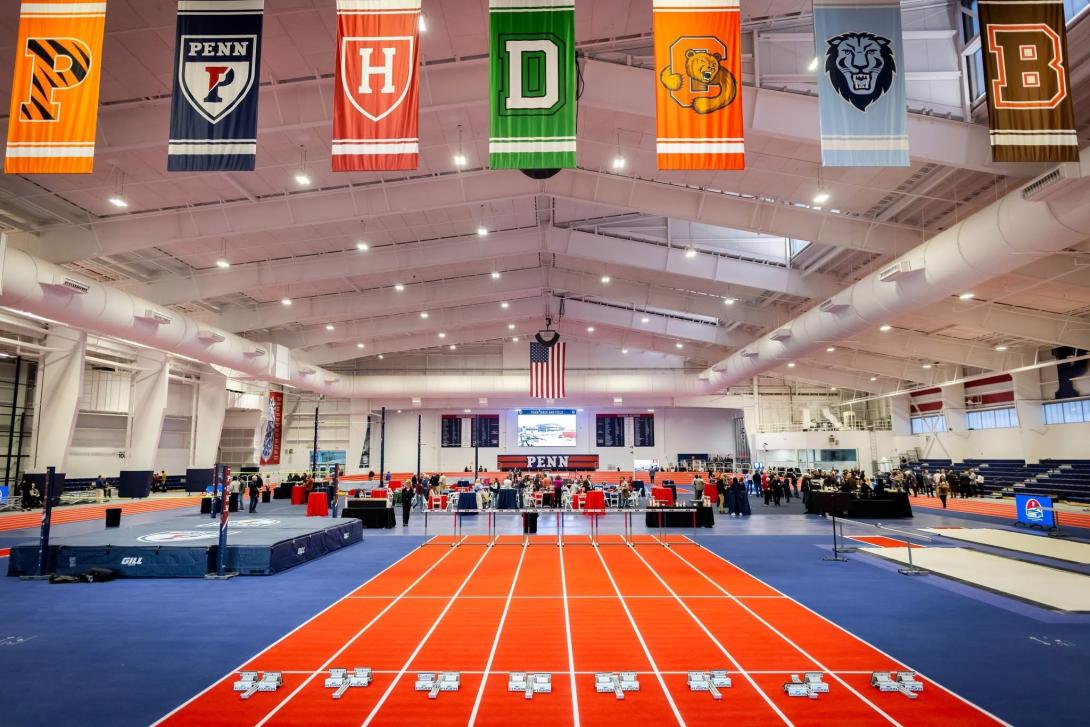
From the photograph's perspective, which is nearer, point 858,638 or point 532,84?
point 532,84

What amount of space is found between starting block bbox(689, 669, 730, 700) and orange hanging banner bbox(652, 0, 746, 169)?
17.7 ft

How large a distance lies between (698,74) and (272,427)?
35334 millimetres

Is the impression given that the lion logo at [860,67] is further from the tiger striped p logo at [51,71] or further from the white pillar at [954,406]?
the white pillar at [954,406]

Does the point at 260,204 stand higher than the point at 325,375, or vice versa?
the point at 260,204

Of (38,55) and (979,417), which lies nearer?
(38,55)

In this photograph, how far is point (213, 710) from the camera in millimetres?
5340

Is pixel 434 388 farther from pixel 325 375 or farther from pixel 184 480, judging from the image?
pixel 184 480

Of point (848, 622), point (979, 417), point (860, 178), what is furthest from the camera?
point (979, 417)

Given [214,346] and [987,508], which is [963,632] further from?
[214,346]

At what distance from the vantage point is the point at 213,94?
7.23 metres

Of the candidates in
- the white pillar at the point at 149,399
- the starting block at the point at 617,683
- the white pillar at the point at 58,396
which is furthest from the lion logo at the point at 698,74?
the white pillar at the point at 149,399

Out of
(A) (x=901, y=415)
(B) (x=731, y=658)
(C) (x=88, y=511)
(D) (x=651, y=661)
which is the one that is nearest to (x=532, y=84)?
(D) (x=651, y=661)

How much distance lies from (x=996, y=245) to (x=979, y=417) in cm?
2711

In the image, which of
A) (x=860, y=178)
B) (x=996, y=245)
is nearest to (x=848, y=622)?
(x=996, y=245)
